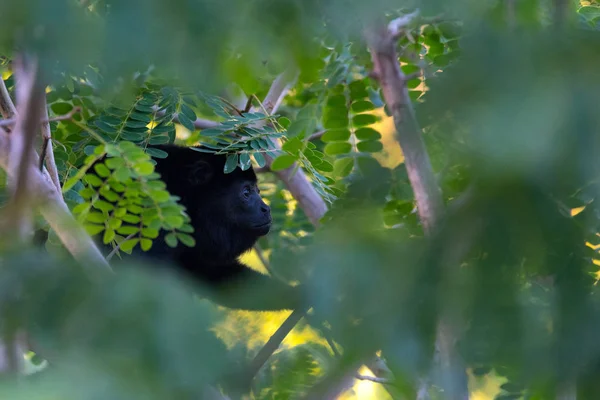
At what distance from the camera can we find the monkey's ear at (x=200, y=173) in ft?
13.9

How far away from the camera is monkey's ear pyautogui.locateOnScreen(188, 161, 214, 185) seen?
4.24 m

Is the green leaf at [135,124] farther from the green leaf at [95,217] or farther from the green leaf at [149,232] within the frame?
the green leaf at [149,232]

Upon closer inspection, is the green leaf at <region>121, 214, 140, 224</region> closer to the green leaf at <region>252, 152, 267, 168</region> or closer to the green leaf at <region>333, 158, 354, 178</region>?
the green leaf at <region>333, 158, 354, 178</region>

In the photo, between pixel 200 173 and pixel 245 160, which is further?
pixel 200 173

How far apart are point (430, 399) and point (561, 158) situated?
0.46 metres

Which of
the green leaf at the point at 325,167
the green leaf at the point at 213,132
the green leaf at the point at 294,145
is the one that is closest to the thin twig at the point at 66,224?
the green leaf at the point at 294,145

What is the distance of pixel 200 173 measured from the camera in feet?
14.1

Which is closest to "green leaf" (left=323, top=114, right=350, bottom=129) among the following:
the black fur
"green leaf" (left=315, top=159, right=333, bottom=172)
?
"green leaf" (left=315, top=159, right=333, bottom=172)

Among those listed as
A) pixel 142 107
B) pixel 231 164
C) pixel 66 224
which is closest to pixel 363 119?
pixel 231 164

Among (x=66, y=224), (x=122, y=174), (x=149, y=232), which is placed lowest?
(x=149, y=232)

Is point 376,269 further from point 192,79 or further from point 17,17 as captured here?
point 17,17

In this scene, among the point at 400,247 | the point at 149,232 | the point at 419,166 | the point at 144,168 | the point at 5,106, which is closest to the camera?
the point at 400,247

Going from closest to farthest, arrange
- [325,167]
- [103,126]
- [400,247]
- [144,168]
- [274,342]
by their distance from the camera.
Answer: [400,247] < [274,342] < [144,168] < [103,126] < [325,167]

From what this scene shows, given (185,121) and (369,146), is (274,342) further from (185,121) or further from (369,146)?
(185,121)
